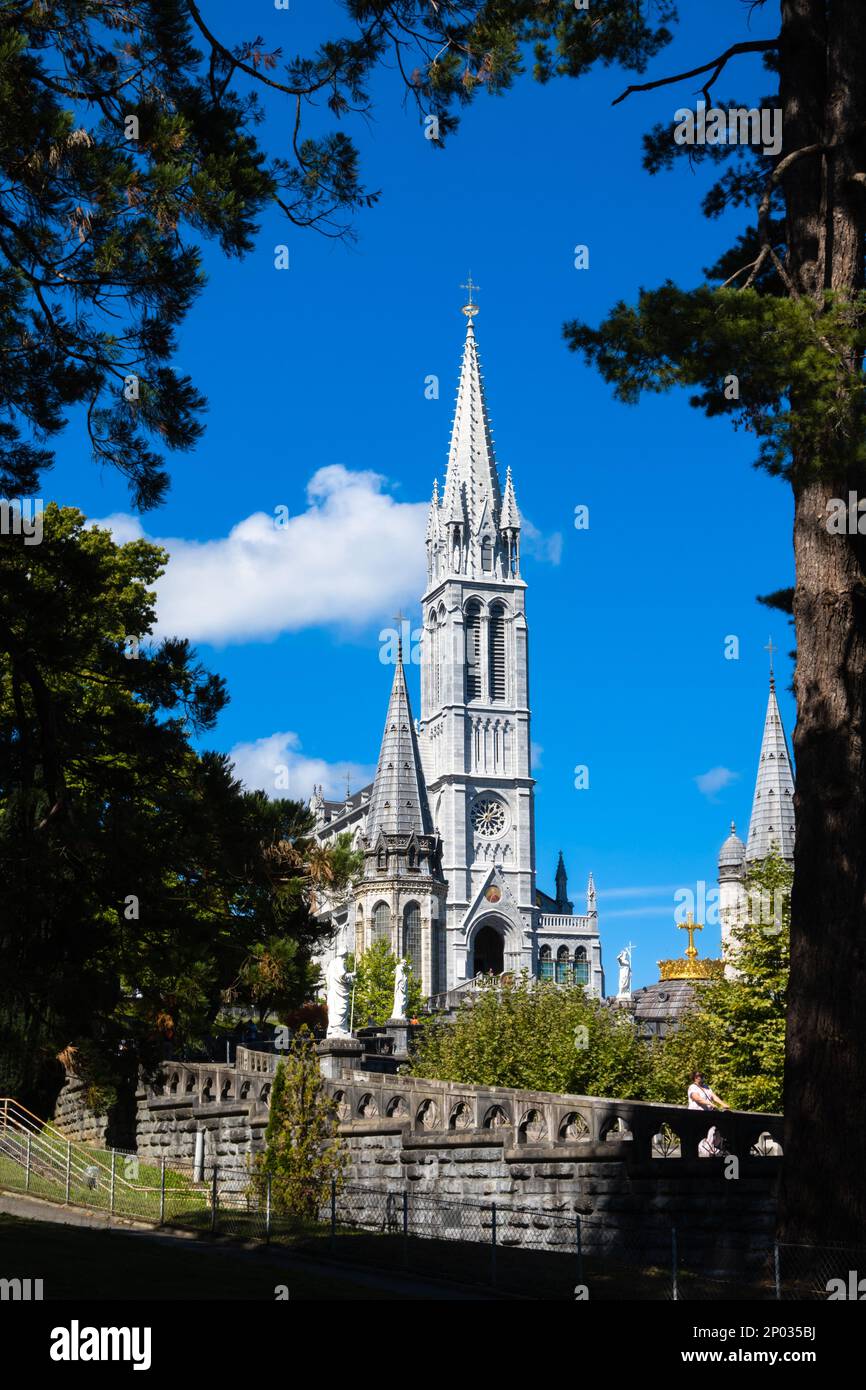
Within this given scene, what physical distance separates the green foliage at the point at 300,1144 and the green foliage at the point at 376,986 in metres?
68.1

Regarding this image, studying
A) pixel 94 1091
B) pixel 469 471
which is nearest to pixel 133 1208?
pixel 94 1091

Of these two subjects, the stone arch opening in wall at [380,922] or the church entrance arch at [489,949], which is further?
the church entrance arch at [489,949]

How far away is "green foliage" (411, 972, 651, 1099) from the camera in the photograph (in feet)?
140

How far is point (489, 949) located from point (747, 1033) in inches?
3325

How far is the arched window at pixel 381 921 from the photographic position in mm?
100044

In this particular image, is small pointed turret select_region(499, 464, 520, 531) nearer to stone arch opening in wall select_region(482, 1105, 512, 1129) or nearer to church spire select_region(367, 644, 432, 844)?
church spire select_region(367, 644, 432, 844)

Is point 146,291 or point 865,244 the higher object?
point 865,244

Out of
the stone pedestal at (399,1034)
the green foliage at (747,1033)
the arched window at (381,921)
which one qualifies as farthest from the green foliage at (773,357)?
the arched window at (381,921)

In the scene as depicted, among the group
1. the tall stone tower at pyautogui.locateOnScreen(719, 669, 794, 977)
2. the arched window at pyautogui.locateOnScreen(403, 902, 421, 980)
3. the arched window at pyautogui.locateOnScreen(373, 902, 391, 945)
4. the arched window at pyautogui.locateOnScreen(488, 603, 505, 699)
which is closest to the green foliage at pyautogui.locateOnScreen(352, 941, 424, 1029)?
the arched window at pyautogui.locateOnScreen(373, 902, 391, 945)

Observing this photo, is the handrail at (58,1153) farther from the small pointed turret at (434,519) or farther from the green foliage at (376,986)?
the small pointed turret at (434,519)

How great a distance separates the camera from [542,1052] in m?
43.4
